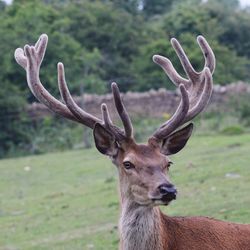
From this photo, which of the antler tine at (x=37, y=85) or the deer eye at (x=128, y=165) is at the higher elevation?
the antler tine at (x=37, y=85)

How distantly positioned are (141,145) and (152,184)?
1.33ft

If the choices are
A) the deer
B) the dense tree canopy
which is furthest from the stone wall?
the deer

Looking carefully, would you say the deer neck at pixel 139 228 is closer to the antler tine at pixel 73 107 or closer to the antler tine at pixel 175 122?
the antler tine at pixel 175 122

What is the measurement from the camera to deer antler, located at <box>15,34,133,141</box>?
7.11 meters

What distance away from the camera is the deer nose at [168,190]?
261 inches

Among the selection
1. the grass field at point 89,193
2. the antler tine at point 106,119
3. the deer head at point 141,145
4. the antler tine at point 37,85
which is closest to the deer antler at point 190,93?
the deer head at point 141,145

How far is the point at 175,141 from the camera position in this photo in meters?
7.42

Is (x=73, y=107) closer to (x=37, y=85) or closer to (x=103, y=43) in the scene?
(x=37, y=85)

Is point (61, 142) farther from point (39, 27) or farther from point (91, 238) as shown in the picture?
point (91, 238)

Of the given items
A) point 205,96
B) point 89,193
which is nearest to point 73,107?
point 205,96

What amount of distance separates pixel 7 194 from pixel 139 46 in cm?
1656

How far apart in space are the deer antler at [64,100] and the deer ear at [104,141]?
4 cm

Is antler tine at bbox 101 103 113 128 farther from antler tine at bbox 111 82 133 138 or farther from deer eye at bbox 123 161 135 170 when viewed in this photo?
deer eye at bbox 123 161 135 170

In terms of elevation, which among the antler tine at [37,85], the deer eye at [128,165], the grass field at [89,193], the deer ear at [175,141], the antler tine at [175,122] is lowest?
the grass field at [89,193]
